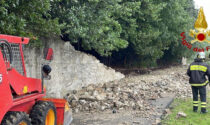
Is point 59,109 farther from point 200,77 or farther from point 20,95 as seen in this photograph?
point 200,77

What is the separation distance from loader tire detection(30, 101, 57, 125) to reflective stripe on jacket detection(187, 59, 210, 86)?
4721 millimetres

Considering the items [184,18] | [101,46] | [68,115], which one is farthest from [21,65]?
[184,18]

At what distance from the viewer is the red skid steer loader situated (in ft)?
12.6

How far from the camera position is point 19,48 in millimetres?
4723

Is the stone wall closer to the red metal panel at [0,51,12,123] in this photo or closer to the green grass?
the red metal panel at [0,51,12,123]

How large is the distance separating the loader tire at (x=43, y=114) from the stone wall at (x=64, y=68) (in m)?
2.94

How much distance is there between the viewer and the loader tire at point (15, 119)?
388cm

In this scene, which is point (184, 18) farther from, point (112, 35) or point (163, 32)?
point (112, 35)

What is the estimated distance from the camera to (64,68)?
10328 millimetres

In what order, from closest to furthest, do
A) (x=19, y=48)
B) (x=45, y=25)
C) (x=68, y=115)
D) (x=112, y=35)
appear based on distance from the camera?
(x=19, y=48)
(x=68, y=115)
(x=45, y=25)
(x=112, y=35)

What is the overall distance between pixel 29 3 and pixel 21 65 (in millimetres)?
2804

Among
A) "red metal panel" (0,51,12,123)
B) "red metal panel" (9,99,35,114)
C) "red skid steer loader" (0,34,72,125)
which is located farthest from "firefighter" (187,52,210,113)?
"red metal panel" (0,51,12,123)

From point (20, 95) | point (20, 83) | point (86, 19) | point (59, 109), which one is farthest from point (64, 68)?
point (20, 83)

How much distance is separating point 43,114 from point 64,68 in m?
5.44
